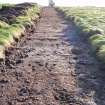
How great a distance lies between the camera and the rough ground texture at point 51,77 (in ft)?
52.6

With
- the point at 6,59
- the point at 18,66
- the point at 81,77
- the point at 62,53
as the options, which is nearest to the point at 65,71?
the point at 81,77

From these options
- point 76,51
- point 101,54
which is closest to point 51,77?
point 101,54

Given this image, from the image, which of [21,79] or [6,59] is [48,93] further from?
[6,59]

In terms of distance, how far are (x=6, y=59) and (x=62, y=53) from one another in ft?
17.5

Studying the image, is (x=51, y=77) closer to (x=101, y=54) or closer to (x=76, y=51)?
(x=101, y=54)

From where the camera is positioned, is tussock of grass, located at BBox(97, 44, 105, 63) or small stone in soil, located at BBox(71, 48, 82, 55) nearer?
tussock of grass, located at BBox(97, 44, 105, 63)

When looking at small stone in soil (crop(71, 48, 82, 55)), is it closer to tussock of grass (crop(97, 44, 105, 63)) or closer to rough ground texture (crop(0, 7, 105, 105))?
rough ground texture (crop(0, 7, 105, 105))

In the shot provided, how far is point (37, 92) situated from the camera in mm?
16906

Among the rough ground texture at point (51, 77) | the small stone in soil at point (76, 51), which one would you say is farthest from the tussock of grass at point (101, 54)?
the small stone in soil at point (76, 51)

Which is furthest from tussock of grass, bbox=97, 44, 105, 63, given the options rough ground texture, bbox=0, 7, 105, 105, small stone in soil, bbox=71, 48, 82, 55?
small stone in soil, bbox=71, 48, 82, 55

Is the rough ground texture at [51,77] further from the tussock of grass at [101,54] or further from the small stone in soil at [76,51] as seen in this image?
the tussock of grass at [101,54]

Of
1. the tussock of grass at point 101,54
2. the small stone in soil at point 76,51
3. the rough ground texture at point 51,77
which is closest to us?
the rough ground texture at point 51,77

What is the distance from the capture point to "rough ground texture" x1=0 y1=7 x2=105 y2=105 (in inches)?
632

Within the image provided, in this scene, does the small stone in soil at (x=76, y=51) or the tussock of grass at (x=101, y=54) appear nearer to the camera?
the tussock of grass at (x=101, y=54)
